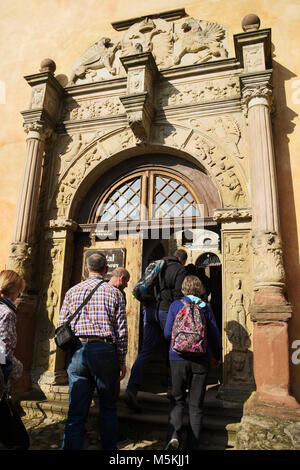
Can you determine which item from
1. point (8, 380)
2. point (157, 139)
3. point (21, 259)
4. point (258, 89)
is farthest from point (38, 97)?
point (8, 380)

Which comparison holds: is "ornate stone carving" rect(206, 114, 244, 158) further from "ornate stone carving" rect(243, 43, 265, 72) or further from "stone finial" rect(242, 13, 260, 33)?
"stone finial" rect(242, 13, 260, 33)

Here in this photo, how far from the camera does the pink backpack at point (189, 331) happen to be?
3.23 metres

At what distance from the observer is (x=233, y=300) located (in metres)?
4.77

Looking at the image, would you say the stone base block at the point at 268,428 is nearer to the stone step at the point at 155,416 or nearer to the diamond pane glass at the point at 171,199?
the stone step at the point at 155,416

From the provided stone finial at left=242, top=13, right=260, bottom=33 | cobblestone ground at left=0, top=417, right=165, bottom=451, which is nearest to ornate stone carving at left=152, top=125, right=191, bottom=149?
stone finial at left=242, top=13, right=260, bottom=33

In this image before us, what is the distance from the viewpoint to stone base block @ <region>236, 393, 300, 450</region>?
3.30 m

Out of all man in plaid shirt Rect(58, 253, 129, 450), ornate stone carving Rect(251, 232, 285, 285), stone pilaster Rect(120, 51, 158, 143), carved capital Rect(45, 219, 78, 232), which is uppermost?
stone pilaster Rect(120, 51, 158, 143)

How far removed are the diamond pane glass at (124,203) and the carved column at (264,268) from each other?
6.56ft

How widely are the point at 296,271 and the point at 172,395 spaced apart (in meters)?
2.43

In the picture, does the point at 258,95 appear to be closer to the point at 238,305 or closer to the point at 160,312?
the point at 238,305

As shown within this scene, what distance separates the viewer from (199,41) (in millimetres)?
6227

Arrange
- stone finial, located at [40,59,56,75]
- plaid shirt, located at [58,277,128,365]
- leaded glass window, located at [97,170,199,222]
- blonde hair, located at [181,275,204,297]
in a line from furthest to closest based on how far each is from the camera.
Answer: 1. stone finial, located at [40,59,56,75]
2. leaded glass window, located at [97,170,199,222]
3. blonde hair, located at [181,275,204,297]
4. plaid shirt, located at [58,277,128,365]

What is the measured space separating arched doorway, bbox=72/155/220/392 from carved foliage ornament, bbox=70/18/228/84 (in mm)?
1763

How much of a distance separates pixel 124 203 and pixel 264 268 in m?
2.71
